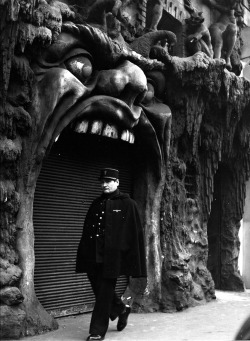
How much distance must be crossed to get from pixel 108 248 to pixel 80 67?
2682 millimetres

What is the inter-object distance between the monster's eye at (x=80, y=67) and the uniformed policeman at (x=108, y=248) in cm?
178

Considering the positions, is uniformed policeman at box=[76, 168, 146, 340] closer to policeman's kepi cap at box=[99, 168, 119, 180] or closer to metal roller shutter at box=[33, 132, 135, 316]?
policeman's kepi cap at box=[99, 168, 119, 180]

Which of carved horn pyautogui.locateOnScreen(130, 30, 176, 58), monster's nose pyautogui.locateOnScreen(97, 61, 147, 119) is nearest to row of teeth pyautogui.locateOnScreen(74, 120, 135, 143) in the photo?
monster's nose pyautogui.locateOnScreen(97, 61, 147, 119)

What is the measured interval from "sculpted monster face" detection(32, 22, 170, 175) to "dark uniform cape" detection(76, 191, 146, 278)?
1269 millimetres

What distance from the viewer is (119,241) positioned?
5.91 m

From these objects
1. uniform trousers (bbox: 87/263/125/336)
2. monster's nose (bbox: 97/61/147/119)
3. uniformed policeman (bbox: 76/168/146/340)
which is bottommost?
uniform trousers (bbox: 87/263/125/336)

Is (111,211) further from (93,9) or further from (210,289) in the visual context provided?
(210,289)

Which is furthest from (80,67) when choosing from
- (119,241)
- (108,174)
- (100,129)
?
(119,241)

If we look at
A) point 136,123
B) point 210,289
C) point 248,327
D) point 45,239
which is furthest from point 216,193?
point 248,327

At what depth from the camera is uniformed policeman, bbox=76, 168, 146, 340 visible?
18.9 feet

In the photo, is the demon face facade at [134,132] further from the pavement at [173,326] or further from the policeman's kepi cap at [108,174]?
the policeman's kepi cap at [108,174]

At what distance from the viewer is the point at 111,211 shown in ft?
19.6

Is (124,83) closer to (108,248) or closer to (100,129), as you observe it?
(100,129)

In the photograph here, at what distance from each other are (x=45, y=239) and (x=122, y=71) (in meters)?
2.60
